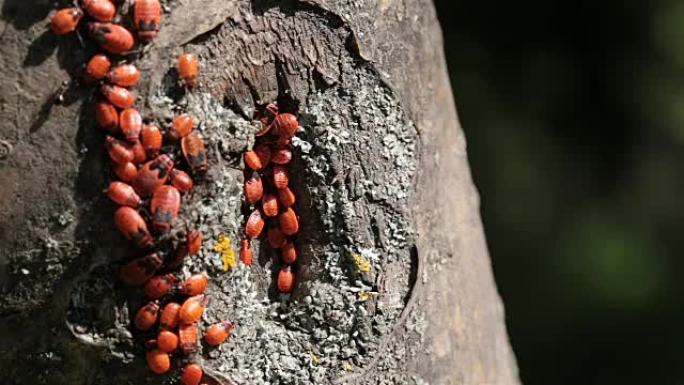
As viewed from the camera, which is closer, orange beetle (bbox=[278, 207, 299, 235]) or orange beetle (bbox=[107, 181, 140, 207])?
orange beetle (bbox=[107, 181, 140, 207])

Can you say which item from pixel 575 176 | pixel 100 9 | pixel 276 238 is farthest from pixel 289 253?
pixel 575 176

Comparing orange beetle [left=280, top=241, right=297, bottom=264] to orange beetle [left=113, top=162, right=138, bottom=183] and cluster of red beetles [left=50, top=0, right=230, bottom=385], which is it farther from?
orange beetle [left=113, top=162, right=138, bottom=183]

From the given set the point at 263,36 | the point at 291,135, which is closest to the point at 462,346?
the point at 291,135

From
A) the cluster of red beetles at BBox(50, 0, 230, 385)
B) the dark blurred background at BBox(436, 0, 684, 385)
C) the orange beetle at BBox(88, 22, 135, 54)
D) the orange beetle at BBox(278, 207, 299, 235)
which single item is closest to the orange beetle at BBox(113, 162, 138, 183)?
the cluster of red beetles at BBox(50, 0, 230, 385)

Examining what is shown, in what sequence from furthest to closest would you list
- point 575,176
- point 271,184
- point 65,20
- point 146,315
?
point 575,176 < point 271,184 < point 146,315 < point 65,20

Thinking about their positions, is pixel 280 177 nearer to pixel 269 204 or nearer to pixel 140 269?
pixel 269 204

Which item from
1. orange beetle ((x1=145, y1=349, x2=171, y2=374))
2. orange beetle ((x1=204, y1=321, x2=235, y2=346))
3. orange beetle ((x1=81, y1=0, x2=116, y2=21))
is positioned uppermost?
orange beetle ((x1=81, y1=0, x2=116, y2=21))
